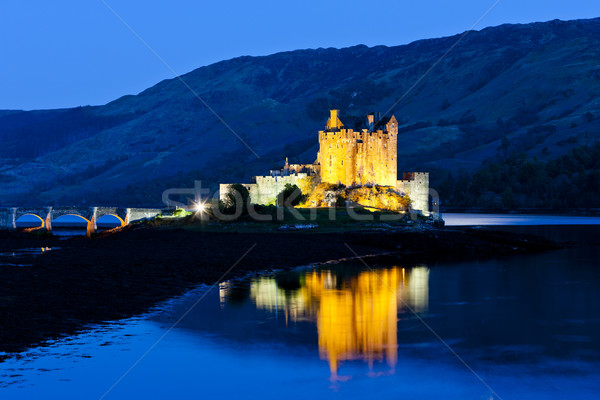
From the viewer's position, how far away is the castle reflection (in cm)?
3381

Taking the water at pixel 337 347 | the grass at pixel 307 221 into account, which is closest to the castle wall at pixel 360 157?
the grass at pixel 307 221

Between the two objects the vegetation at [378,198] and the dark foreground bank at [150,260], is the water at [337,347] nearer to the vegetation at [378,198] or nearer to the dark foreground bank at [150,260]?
the dark foreground bank at [150,260]

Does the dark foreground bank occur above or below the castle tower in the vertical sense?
below

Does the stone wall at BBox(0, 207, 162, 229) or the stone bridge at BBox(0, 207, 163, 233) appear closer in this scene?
the stone bridge at BBox(0, 207, 163, 233)

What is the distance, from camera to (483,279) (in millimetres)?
59344

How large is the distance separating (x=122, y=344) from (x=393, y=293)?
77.6ft

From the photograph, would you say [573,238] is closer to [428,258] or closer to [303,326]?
[428,258]

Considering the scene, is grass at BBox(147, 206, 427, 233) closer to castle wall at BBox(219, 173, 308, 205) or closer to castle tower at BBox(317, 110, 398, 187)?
castle tower at BBox(317, 110, 398, 187)

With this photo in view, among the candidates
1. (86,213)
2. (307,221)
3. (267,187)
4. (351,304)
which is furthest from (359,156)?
(351,304)

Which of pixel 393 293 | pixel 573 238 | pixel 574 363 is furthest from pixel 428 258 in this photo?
pixel 574 363

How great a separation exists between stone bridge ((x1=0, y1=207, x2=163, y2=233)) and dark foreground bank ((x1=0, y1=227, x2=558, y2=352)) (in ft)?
58.0

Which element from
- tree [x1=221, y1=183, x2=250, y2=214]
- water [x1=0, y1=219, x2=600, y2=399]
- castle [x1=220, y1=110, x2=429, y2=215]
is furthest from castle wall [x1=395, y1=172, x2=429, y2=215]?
water [x1=0, y1=219, x2=600, y2=399]

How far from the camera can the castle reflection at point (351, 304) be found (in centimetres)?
3381

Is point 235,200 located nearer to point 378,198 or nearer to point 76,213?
point 378,198
